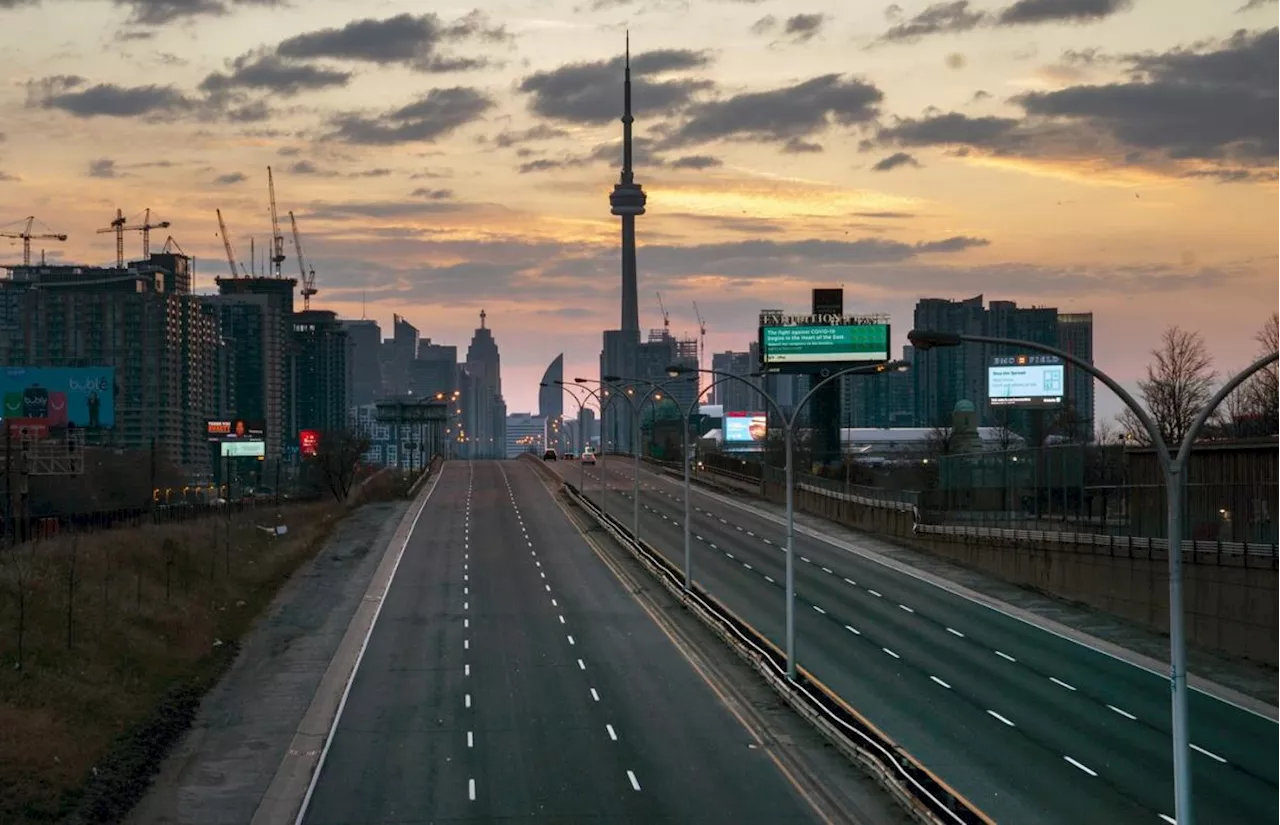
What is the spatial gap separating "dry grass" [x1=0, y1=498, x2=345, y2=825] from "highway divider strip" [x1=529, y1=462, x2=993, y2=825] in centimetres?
1802

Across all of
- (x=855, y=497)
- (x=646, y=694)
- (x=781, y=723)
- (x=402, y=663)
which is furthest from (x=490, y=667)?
(x=855, y=497)

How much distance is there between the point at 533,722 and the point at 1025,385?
13425cm

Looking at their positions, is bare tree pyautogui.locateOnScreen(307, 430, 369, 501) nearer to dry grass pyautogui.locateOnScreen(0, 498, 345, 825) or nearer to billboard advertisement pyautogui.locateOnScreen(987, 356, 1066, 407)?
dry grass pyautogui.locateOnScreen(0, 498, 345, 825)

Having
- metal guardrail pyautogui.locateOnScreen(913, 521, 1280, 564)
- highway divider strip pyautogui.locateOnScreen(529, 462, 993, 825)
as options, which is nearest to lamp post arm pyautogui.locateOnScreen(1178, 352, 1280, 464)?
highway divider strip pyautogui.locateOnScreen(529, 462, 993, 825)

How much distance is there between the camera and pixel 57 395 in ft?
363

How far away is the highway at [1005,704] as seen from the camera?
35438mm

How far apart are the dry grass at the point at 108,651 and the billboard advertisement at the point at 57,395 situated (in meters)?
30.3

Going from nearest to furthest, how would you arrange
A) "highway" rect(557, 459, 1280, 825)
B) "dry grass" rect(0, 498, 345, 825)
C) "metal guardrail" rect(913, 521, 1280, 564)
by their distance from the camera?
"highway" rect(557, 459, 1280, 825)
"dry grass" rect(0, 498, 345, 825)
"metal guardrail" rect(913, 521, 1280, 564)

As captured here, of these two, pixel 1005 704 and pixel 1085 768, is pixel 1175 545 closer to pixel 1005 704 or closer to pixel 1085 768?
pixel 1085 768

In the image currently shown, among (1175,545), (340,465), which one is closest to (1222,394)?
(1175,545)

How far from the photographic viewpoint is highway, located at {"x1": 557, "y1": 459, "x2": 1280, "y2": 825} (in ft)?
116

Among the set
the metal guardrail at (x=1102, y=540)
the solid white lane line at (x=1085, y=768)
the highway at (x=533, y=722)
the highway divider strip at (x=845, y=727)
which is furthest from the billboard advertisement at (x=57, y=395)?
the solid white lane line at (x=1085, y=768)

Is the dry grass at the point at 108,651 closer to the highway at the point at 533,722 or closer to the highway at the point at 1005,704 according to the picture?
the highway at the point at 533,722

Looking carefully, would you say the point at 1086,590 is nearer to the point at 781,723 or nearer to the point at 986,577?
the point at 986,577
